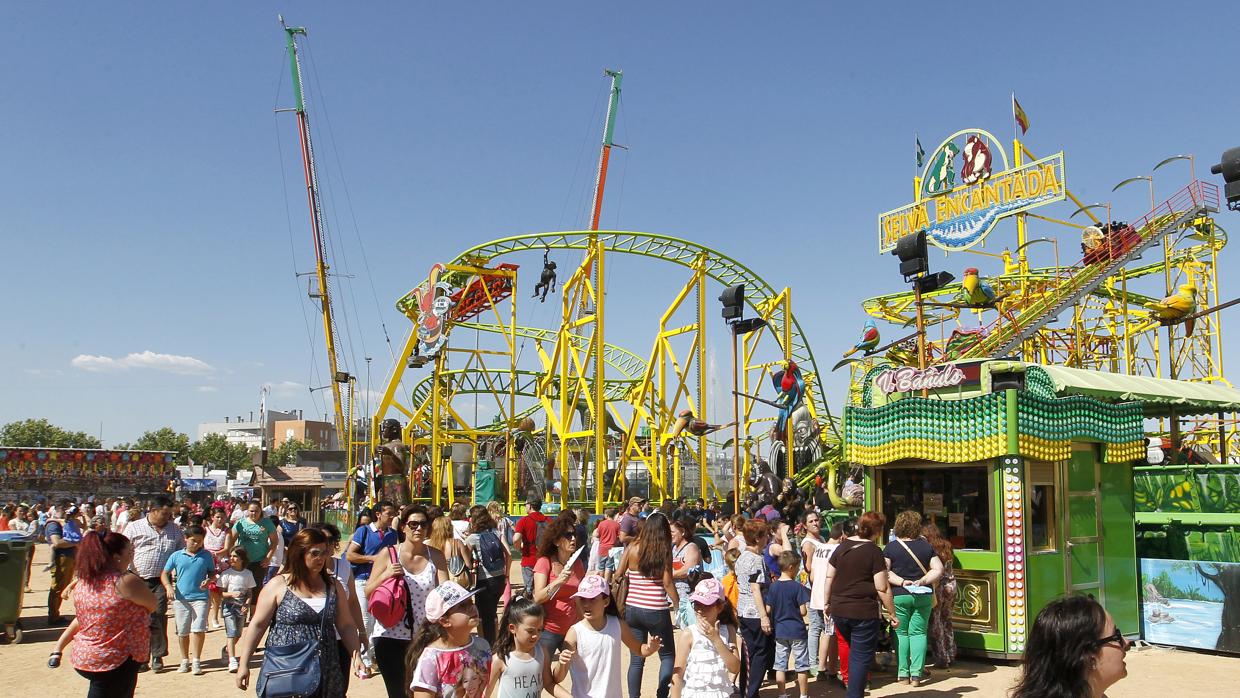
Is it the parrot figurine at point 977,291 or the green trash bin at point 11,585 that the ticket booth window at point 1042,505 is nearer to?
the green trash bin at point 11,585

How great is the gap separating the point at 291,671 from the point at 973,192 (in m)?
24.9

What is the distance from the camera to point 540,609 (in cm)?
423

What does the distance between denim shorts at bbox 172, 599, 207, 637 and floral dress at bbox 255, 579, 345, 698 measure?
16.6ft

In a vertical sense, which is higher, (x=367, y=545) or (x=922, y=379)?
(x=922, y=379)

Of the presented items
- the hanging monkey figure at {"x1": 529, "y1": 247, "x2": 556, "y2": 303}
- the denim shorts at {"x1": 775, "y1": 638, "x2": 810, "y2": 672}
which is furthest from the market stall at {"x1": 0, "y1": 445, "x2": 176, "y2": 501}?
the denim shorts at {"x1": 775, "y1": 638, "x2": 810, "y2": 672}

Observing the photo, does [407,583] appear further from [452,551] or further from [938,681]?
[938,681]

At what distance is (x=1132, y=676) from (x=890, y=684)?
2240 millimetres

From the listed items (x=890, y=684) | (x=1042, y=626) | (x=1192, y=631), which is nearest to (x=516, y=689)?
(x=1042, y=626)

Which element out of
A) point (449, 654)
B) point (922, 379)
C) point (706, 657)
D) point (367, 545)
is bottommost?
point (706, 657)

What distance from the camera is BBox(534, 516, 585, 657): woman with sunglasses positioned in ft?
19.9

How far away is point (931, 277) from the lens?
36.3ft

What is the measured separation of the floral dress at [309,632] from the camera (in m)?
4.46

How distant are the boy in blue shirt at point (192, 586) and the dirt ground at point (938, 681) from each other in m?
0.37

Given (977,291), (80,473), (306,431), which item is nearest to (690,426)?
(977,291)
